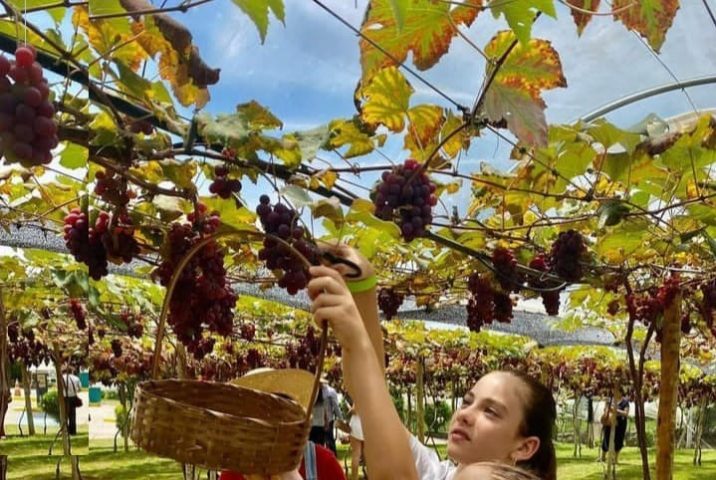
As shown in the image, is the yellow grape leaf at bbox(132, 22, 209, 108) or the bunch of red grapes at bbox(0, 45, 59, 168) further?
the yellow grape leaf at bbox(132, 22, 209, 108)

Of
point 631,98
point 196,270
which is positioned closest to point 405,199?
point 196,270

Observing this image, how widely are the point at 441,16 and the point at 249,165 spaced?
21.0 inches

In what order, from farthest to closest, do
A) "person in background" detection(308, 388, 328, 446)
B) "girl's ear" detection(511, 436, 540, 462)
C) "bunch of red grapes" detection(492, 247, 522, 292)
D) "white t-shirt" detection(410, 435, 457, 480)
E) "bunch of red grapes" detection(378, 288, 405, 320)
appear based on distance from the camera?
"person in background" detection(308, 388, 328, 446) < "bunch of red grapes" detection(378, 288, 405, 320) < "bunch of red grapes" detection(492, 247, 522, 292) < "white t-shirt" detection(410, 435, 457, 480) < "girl's ear" detection(511, 436, 540, 462)

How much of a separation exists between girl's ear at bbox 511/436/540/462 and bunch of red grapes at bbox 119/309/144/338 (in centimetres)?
448

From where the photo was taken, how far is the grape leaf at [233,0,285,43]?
1.19 m

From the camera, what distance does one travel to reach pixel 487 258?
3.04 metres

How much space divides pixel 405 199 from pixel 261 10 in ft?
2.98

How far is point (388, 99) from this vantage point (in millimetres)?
2068

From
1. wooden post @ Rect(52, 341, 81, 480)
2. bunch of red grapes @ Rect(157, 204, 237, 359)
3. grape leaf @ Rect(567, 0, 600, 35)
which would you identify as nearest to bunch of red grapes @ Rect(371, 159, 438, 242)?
bunch of red grapes @ Rect(157, 204, 237, 359)

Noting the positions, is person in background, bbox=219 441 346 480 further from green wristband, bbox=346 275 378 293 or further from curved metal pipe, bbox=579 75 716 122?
curved metal pipe, bbox=579 75 716 122

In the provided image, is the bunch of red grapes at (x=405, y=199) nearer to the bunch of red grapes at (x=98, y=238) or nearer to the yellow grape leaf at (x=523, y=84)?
the yellow grape leaf at (x=523, y=84)

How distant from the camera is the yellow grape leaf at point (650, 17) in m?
1.60

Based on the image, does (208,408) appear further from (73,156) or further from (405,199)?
(73,156)

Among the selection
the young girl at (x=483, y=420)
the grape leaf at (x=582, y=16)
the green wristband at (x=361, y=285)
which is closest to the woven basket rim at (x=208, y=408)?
the young girl at (x=483, y=420)
